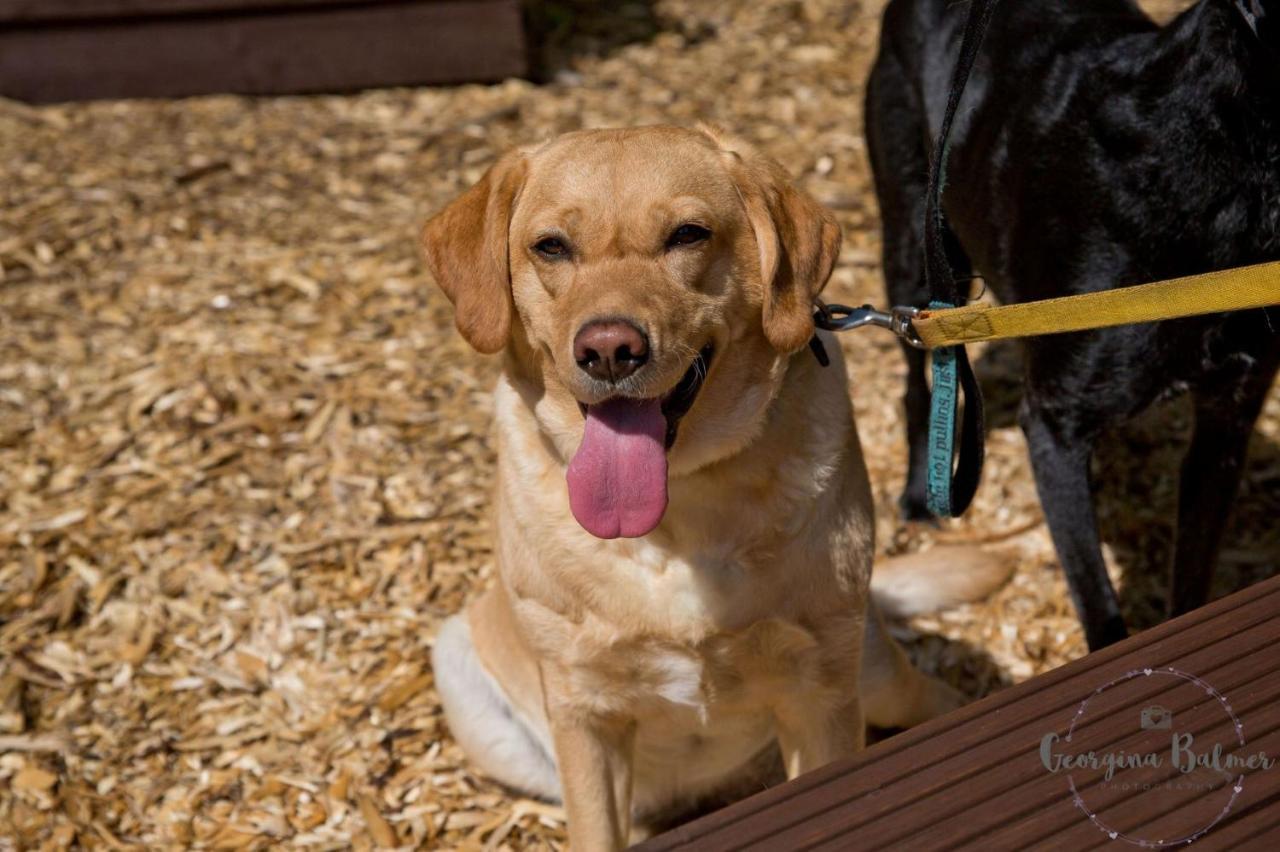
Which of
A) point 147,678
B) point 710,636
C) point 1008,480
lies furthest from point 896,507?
point 147,678

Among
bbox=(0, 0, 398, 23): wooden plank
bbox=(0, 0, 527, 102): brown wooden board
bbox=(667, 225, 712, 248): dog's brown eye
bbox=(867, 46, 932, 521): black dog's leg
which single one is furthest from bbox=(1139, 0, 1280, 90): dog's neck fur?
bbox=(0, 0, 398, 23): wooden plank

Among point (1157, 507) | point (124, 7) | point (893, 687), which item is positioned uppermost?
point (124, 7)

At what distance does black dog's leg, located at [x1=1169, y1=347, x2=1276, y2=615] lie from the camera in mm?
2771

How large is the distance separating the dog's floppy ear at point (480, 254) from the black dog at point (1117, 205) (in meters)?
1.16

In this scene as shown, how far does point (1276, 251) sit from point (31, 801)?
117 inches

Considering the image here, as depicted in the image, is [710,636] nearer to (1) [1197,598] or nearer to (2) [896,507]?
(1) [1197,598]

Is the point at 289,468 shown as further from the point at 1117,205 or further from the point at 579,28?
the point at 579,28

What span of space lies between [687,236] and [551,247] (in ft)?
0.82

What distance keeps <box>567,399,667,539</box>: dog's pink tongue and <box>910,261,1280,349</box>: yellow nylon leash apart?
0.52 metres

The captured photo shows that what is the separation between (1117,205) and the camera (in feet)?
8.45

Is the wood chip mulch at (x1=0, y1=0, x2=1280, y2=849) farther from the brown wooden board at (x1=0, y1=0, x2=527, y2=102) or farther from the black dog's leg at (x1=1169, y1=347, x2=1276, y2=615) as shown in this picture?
the black dog's leg at (x1=1169, y1=347, x2=1276, y2=615)

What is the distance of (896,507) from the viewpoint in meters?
3.94

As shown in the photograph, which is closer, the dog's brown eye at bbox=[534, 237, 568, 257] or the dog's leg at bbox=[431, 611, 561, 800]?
the dog's brown eye at bbox=[534, 237, 568, 257]

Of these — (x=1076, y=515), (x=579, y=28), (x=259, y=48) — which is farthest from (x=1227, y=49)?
(x=259, y=48)
